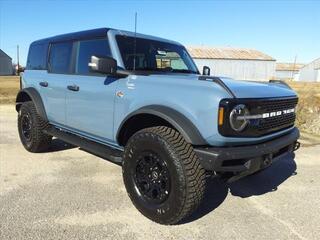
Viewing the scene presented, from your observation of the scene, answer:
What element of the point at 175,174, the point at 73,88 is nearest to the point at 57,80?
the point at 73,88

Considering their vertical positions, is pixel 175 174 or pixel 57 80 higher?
pixel 57 80

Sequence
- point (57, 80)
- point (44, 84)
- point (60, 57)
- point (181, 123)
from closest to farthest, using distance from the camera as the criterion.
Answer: point (181, 123) → point (57, 80) → point (60, 57) → point (44, 84)

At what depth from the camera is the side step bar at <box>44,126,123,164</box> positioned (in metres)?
4.30

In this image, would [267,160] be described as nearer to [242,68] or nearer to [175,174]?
[175,174]

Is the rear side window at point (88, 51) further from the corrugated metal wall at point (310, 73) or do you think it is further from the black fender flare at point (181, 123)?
the corrugated metal wall at point (310, 73)

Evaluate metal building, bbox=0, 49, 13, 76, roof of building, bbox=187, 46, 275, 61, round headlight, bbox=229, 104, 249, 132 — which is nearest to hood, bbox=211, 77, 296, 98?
round headlight, bbox=229, 104, 249, 132

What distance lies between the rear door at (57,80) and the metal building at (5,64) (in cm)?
8132

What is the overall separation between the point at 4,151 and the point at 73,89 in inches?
93.9

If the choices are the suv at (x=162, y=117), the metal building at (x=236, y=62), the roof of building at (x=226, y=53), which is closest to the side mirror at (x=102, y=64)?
the suv at (x=162, y=117)

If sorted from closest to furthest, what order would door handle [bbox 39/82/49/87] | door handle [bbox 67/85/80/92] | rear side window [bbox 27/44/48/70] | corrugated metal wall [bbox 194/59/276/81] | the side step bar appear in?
the side step bar, door handle [bbox 67/85/80/92], door handle [bbox 39/82/49/87], rear side window [bbox 27/44/48/70], corrugated metal wall [bbox 194/59/276/81]

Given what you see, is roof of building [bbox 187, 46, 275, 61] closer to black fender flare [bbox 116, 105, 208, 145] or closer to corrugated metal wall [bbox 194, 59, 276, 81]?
corrugated metal wall [bbox 194, 59, 276, 81]

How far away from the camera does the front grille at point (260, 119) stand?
10.7ft

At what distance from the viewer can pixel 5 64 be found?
8200cm

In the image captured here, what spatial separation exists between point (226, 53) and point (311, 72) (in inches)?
1289
